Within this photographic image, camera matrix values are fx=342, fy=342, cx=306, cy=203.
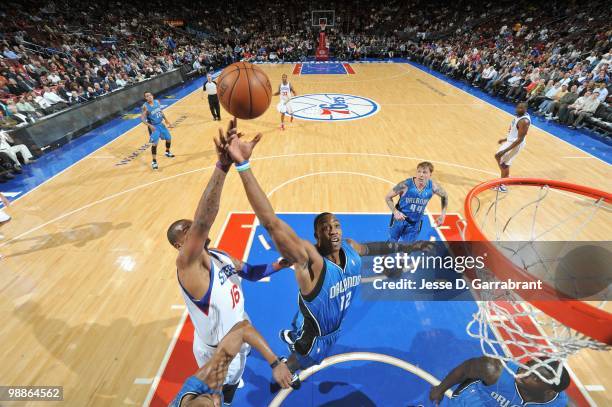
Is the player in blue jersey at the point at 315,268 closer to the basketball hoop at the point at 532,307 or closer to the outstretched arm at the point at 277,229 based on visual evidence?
the outstretched arm at the point at 277,229

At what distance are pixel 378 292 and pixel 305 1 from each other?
124 feet

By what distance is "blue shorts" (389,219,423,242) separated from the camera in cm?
468

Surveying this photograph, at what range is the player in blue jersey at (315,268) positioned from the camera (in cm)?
189

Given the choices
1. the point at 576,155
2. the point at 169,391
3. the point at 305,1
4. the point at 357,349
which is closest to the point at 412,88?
the point at 576,155

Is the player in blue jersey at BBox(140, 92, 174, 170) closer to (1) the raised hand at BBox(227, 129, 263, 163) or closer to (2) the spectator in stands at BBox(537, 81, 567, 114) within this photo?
(1) the raised hand at BBox(227, 129, 263, 163)

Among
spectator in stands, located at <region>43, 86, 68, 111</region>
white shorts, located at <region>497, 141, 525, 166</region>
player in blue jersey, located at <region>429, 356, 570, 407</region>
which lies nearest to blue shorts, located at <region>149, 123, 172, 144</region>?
spectator in stands, located at <region>43, 86, 68, 111</region>

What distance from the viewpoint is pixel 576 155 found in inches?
359

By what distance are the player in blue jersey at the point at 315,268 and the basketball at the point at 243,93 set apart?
63.4 inches

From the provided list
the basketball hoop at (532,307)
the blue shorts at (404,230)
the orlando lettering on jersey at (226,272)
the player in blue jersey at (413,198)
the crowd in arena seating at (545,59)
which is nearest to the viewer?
the basketball hoop at (532,307)

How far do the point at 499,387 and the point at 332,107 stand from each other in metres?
12.0

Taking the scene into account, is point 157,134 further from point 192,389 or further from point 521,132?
point 521,132

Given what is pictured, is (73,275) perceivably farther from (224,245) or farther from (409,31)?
(409,31)

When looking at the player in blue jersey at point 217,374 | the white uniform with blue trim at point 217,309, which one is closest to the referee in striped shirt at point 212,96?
the white uniform with blue trim at point 217,309
